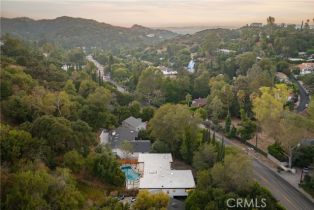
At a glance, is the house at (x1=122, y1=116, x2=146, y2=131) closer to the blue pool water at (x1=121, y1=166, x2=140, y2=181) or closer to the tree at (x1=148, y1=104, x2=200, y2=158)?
the tree at (x1=148, y1=104, x2=200, y2=158)

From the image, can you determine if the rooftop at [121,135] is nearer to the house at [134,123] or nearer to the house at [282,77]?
the house at [134,123]

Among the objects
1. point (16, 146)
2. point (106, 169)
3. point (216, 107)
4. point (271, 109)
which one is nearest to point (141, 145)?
point (106, 169)

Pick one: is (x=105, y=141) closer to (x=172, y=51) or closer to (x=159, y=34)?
(x=172, y=51)

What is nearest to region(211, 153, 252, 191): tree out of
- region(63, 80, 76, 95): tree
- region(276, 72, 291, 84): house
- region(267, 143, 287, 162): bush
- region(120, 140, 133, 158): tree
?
region(120, 140, 133, 158): tree

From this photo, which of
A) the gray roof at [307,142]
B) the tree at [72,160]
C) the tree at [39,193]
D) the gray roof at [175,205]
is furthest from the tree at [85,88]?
the gray roof at [307,142]

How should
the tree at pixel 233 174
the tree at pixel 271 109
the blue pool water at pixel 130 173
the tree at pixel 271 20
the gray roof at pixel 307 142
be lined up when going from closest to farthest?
the tree at pixel 233 174 < the blue pool water at pixel 130 173 < the gray roof at pixel 307 142 < the tree at pixel 271 109 < the tree at pixel 271 20

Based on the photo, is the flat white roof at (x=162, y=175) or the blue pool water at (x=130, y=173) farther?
the blue pool water at (x=130, y=173)

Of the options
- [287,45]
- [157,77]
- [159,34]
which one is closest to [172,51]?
[287,45]
